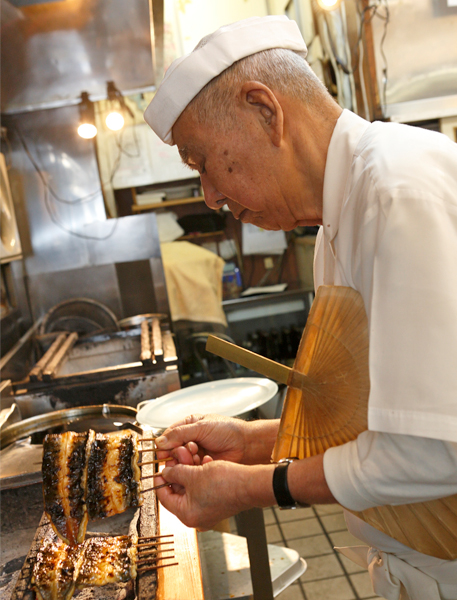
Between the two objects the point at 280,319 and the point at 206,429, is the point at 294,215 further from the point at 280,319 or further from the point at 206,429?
the point at 280,319

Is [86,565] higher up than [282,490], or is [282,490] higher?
[282,490]

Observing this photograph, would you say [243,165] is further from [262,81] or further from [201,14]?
[201,14]

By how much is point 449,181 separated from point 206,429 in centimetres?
98

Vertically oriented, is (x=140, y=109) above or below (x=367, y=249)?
above

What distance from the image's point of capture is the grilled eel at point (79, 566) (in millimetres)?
1257

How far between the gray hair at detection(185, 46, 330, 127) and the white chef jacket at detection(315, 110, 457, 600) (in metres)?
0.21

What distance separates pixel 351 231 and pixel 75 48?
2.60 m

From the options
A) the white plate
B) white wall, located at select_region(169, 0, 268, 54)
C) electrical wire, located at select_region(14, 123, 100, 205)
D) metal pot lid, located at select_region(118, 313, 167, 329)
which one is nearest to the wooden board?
the white plate

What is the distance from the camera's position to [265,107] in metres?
1.15

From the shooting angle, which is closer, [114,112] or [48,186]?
[114,112]

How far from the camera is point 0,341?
10.7ft

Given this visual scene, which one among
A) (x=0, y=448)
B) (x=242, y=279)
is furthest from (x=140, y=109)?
(x=0, y=448)

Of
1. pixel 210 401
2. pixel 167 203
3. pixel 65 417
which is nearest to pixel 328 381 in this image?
pixel 210 401

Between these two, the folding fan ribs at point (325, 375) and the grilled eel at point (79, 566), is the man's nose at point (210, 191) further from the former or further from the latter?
the grilled eel at point (79, 566)
